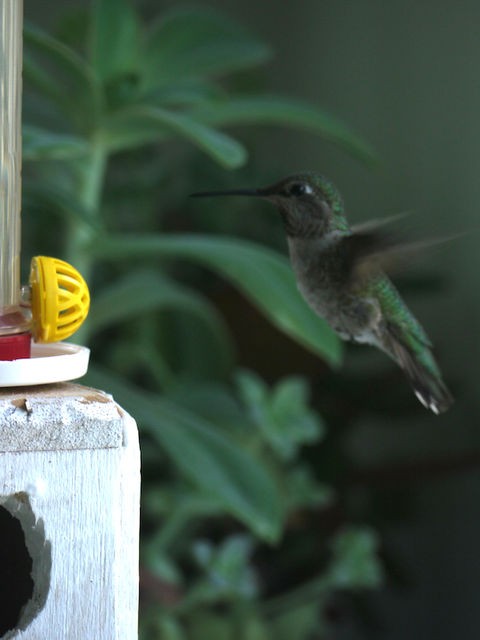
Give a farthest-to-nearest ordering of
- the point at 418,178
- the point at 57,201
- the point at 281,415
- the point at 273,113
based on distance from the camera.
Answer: the point at 418,178, the point at 281,415, the point at 273,113, the point at 57,201

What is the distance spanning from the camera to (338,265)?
0.68 metres

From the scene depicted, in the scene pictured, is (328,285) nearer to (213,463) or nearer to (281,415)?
(213,463)

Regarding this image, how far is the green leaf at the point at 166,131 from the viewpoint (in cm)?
97

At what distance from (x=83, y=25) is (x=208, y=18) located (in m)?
0.48

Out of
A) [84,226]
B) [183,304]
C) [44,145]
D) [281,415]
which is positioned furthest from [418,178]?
[44,145]

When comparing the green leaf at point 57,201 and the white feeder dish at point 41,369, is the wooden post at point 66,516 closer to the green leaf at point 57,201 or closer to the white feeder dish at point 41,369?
the white feeder dish at point 41,369

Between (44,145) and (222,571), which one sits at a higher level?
(44,145)

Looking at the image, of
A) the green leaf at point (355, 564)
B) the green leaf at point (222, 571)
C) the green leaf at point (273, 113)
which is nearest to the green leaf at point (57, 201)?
the green leaf at point (273, 113)

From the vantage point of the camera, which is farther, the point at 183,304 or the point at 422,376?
the point at 183,304

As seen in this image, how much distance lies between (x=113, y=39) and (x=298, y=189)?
32.9 inches

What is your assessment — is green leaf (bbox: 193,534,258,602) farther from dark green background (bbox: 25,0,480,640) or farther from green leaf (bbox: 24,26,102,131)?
green leaf (bbox: 24,26,102,131)

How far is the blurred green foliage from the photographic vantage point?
116 centimetres

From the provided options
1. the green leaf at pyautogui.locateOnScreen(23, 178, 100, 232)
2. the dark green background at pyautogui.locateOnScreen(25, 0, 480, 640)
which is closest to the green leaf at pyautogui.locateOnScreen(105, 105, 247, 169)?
the green leaf at pyautogui.locateOnScreen(23, 178, 100, 232)

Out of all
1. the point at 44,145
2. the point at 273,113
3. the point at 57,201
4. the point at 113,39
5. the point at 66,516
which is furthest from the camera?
the point at 113,39
